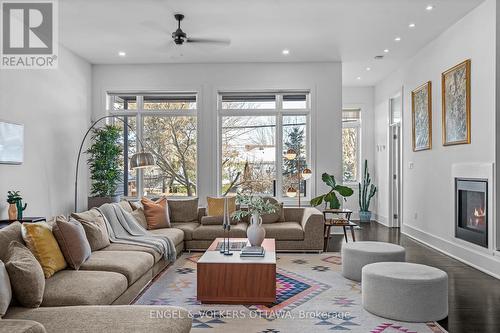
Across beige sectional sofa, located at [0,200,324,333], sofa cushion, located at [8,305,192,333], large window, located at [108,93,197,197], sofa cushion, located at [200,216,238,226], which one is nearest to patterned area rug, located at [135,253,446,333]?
beige sectional sofa, located at [0,200,324,333]

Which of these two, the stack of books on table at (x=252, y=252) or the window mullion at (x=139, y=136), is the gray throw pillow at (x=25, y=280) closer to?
the stack of books on table at (x=252, y=252)

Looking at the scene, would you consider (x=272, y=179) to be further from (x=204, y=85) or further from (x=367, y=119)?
(x=367, y=119)

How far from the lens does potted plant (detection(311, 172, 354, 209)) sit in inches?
280

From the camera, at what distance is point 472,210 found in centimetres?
533

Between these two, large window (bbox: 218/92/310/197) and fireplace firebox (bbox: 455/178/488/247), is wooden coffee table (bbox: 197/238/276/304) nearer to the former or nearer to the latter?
fireplace firebox (bbox: 455/178/488/247)

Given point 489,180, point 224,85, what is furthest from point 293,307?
point 224,85

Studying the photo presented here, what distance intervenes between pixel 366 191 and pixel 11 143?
7.40m

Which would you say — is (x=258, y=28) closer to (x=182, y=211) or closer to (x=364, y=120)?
(x=182, y=211)

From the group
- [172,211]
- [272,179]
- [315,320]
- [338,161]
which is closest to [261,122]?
[272,179]

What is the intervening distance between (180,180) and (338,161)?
304cm

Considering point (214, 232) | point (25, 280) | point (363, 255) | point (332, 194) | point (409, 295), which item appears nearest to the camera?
point (25, 280)

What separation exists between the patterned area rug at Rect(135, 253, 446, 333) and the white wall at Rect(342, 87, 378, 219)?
5.26m

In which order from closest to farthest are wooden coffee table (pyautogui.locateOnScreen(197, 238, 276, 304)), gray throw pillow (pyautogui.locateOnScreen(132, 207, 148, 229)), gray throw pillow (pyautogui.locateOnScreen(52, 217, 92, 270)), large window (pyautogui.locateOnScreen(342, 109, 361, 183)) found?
gray throw pillow (pyautogui.locateOnScreen(52, 217, 92, 270)) < wooden coffee table (pyautogui.locateOnScreen(197, 238, 276, 304)) < gray throw pillow (pyautogui.locateOnScreen(132, 207, 148, 229)) < large window (pyautogui.locateOnScreen(342, 109, 361, 183))

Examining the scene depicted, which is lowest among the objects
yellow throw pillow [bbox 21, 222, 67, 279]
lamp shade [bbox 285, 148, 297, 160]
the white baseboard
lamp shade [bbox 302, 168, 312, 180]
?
the white baseboard
